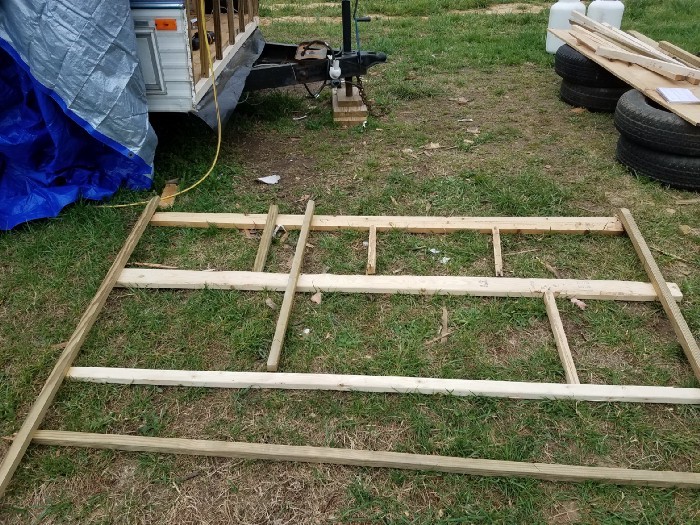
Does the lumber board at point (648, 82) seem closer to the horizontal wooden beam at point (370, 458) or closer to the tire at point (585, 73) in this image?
the tire at point (585, 73)

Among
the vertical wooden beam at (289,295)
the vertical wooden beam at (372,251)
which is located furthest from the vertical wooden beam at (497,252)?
the vertical wooden beam at (289,295)

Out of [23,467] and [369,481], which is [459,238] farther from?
[23,467]

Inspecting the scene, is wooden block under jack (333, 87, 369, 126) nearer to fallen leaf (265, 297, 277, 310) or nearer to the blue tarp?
the blue tarp

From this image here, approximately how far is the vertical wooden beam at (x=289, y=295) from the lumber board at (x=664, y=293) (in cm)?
209

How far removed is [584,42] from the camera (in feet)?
A: 19.6

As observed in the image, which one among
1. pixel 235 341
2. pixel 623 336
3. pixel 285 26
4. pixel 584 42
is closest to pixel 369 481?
pixel 235 341

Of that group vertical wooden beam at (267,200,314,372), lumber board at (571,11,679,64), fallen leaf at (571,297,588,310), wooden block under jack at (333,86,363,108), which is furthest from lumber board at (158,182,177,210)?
lumber board at (571,11,679,64)

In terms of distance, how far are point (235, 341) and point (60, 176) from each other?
7.06 ft

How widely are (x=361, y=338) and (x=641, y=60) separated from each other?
13.6ft

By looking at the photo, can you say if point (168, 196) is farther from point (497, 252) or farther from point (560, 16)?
point (560, 16)

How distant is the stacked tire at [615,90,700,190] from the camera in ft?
13.9

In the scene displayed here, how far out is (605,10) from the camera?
25.3 ft

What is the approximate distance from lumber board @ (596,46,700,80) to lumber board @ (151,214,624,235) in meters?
1.90

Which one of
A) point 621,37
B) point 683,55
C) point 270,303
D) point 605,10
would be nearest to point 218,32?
point 270,303
